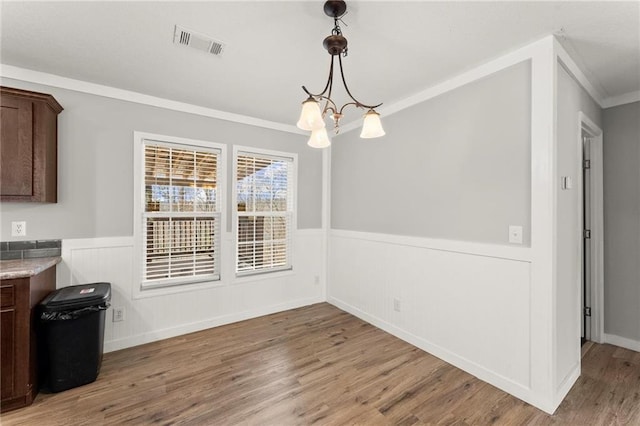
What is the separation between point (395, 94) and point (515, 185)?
150 cm

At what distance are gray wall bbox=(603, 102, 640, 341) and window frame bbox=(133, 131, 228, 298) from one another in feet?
14.0

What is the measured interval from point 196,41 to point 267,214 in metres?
2.24

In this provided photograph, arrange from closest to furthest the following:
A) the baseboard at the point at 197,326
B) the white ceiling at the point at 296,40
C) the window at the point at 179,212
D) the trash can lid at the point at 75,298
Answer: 1. the white ceiling at the point at 296,40
2. the trash can lid at the point at 75,298
3. the baseboard at the point at 197,326
4. the window at the point at 179,212

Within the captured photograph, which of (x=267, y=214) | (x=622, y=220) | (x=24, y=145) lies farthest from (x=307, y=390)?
(x=622, y=220)

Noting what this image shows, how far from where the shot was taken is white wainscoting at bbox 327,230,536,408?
2.18 meters

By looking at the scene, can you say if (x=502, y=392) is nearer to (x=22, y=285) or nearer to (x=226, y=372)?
(x=226, y=372)

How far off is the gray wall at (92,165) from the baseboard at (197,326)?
3.64 ft

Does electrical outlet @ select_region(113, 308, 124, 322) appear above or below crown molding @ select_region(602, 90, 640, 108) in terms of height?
below

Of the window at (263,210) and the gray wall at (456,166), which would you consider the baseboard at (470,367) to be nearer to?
the gray wall at (456,166)

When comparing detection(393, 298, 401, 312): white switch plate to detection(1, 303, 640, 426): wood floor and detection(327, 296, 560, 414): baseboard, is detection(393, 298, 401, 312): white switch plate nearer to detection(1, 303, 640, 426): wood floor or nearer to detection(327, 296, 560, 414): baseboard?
detection(327, 296, 560, 414): baseboard

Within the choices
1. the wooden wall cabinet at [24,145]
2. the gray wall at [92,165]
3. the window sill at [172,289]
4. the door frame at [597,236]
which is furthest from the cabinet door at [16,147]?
the door frame at [597,236]

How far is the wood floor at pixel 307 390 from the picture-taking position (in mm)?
1946

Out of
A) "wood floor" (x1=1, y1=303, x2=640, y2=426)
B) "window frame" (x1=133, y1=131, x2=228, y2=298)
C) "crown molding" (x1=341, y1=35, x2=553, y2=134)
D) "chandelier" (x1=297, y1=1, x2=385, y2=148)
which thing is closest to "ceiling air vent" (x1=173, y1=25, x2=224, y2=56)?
"chandelier" (x1=297, y1=1, x2=385, y2=148)

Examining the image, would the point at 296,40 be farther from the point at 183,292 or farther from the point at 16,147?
the point at 183,292
